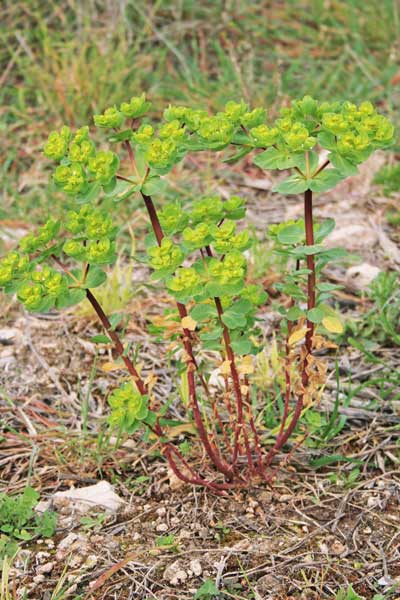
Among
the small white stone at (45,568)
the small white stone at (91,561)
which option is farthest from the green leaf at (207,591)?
the small white stone at (45,568)

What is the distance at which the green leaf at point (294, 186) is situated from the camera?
174cm

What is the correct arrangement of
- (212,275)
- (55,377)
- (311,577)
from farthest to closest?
(55,377) → (311,577) → (212,275)

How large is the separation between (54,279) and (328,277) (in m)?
1.61

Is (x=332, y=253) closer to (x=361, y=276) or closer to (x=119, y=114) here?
(x=119, y=114)

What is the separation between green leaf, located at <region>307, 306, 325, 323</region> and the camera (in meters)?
1.88

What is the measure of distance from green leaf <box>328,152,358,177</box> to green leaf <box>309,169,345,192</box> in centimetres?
4

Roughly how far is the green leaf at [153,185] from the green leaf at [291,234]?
293mm

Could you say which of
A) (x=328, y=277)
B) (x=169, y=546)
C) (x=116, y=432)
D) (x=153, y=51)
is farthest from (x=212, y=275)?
(x=153, y=51)

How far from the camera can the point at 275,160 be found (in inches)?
68.3

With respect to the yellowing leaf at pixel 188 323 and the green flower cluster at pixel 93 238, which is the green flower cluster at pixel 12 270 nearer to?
the green flower cluster at pixel 93 238

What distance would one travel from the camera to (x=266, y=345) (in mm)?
2748

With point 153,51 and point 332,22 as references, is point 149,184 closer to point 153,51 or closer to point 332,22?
point 153,51

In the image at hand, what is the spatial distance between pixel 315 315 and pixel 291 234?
199 millimetres

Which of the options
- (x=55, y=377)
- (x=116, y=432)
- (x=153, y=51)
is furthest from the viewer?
(x=153, y=51)
